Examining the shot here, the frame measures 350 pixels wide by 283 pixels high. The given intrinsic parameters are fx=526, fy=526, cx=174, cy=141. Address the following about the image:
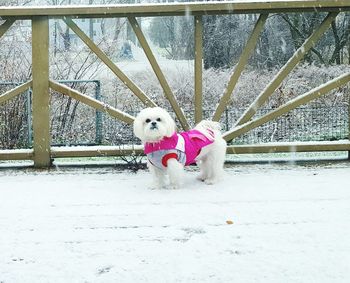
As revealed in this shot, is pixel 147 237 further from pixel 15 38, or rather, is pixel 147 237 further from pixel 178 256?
pixel 15 38

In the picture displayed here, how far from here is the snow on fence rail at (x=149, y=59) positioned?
470 cm

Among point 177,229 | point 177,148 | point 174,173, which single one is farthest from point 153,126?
point 177,229

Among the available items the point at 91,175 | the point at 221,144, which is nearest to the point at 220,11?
the point at 221,144

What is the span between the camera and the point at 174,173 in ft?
13.4

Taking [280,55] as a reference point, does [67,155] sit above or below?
below

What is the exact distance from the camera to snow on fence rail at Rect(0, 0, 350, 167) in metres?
4.70

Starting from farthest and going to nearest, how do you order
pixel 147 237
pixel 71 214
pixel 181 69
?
pixel 181 69 < pixel 71 214 < pixel 147 237

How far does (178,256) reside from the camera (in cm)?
248

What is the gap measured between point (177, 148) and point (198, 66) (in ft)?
3.50

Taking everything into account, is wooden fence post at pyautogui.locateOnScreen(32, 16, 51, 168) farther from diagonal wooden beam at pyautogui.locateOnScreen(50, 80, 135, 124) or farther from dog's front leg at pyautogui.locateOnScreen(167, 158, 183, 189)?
dog's front leg at pyautogui.locateOnScreen(167, 158, 183, 189)

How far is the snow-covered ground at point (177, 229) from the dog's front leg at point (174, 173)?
11 cm

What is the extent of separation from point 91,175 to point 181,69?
9.24m

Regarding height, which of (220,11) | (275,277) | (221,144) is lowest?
(275,277)

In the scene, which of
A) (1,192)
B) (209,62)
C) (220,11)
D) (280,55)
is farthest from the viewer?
(280,55)
